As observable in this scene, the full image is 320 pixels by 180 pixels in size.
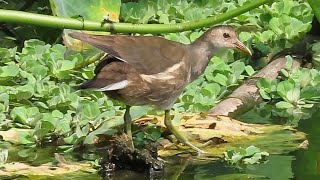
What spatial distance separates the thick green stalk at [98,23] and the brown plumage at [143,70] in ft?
0.16

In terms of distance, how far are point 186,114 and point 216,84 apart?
0.36 m

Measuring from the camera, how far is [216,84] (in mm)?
4809

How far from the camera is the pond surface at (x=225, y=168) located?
3811mm

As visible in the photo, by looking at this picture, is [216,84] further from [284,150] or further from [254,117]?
[284,150]

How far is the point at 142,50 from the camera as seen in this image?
420cm

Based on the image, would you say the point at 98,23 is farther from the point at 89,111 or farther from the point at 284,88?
the point at 284,88

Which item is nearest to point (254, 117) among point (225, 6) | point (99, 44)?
point (99, 44)

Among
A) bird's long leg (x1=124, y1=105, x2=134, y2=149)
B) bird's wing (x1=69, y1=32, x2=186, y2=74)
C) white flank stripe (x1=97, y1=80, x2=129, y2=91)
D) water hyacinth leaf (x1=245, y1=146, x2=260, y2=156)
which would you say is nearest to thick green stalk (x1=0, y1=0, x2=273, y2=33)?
bird's wing (x1=69, y1=32, x2=186, y2=74)

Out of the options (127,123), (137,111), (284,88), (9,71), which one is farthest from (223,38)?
(9,71)

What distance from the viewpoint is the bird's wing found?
4035 millimetres

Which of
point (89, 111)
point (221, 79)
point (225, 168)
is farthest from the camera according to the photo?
point (221, 79)

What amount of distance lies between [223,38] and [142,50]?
72cm

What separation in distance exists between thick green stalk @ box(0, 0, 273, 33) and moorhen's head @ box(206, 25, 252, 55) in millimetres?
619

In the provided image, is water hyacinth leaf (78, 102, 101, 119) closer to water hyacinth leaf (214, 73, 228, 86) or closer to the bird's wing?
the bird's wing
